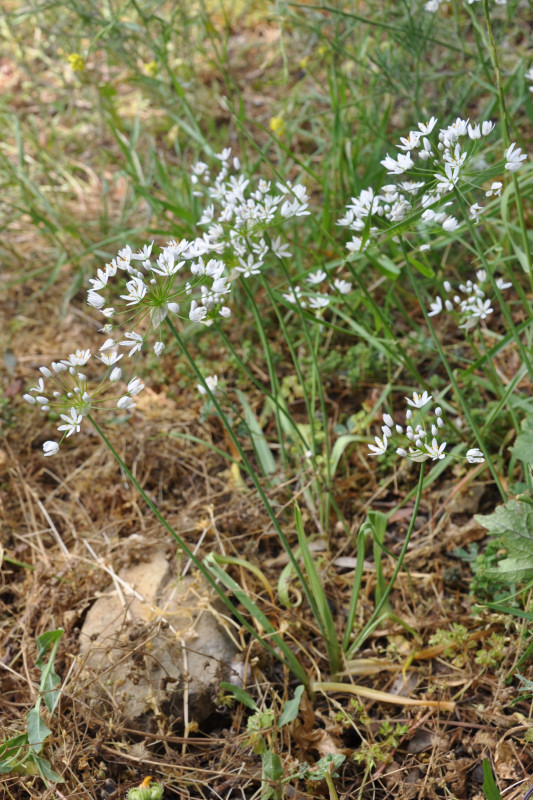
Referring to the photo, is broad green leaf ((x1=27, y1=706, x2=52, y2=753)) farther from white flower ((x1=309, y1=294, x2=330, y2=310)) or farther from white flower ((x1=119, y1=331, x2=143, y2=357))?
white flower ((x1=309, y1=294, x2=330, y2=310))

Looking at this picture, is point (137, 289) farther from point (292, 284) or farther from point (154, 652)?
point (154, 652)

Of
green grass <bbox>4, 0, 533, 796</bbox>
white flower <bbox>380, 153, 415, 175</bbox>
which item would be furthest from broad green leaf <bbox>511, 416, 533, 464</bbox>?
white flower <bbox>380, 153, 415, 175</bbox>

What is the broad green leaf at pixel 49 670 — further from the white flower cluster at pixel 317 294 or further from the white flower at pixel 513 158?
the white flower at pixel 513 158

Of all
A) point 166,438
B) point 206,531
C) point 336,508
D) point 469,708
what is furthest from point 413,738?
point 166,438

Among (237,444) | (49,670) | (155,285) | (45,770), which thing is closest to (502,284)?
(237,444)

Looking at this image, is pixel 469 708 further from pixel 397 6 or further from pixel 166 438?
pixel 397 6
